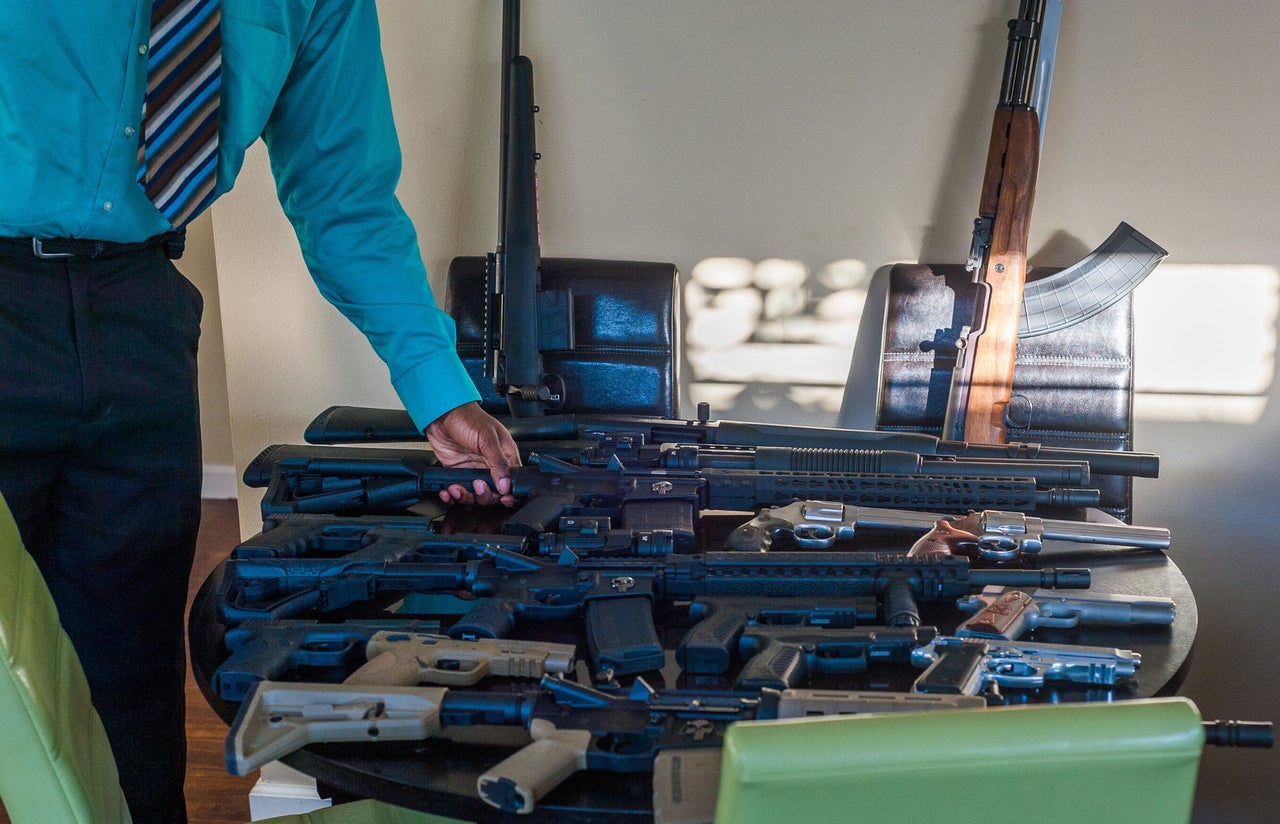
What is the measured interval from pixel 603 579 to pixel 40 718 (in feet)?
2.00

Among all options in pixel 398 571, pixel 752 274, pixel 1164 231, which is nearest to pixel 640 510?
pixel 398 571

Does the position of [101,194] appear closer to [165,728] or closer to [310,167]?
[310,167]

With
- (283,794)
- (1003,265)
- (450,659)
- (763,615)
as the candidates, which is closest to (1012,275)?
(1003,265)

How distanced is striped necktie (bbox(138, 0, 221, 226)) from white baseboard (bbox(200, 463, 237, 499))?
122 inches

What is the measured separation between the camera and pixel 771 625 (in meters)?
1.22

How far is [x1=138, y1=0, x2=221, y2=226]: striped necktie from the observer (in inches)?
57.7

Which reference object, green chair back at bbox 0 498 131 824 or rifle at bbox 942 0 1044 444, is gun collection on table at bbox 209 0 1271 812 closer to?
green chair back at bbox 0 498 131 824

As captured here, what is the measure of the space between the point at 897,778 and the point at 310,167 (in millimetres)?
1522

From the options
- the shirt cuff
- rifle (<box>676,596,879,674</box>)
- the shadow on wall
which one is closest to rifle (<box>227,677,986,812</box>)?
rifle (<box>676,596,879,674</box>)

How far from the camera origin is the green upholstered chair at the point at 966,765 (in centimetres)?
62

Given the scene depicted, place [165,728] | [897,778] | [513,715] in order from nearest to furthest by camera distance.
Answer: [897,778] → [513,715] → [165,728]

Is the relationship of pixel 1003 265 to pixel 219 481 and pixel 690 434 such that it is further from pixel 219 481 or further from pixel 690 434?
pixel 219 481

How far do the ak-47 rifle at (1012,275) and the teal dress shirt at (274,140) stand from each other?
1.21 metres

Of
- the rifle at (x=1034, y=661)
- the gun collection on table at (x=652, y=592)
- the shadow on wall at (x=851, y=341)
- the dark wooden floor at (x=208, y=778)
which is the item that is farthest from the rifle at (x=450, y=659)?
the shadow on wall at (x=851, y=341)
